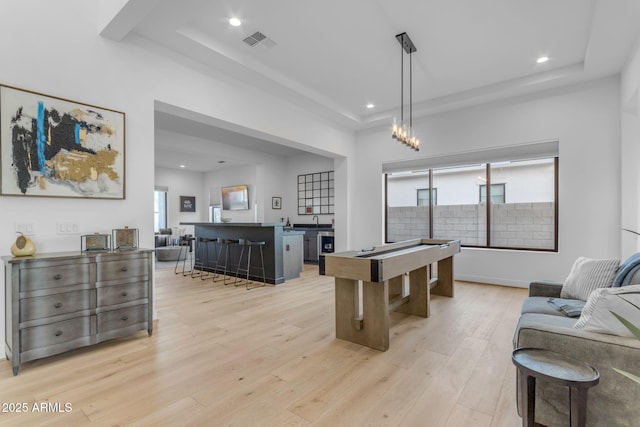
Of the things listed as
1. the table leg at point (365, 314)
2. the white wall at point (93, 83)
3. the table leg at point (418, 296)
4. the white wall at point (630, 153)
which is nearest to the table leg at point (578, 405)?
the table leg at point (365, 314)

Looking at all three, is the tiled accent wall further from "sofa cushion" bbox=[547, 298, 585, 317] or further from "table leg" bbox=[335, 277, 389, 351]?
"table leg" bbox=[335, 277, 389, 351]

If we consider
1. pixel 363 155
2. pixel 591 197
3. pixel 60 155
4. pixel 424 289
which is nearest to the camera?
pixel 60 155

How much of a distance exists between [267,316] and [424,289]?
1945mm

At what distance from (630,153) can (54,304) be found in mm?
6557

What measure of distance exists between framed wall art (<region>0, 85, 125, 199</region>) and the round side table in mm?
3713

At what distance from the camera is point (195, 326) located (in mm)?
3482

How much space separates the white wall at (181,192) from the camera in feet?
35.6

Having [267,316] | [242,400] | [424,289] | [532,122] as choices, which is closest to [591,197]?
[532,122]

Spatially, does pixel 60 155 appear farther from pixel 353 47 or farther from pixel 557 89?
pixel 557 89

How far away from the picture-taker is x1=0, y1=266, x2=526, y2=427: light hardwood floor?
6.34 ft

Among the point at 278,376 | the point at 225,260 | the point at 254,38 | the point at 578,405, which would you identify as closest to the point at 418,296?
the point at 278,376

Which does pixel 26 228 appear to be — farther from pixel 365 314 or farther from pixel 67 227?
pixel 365 314

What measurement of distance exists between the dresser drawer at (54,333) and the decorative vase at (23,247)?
618 millimetres

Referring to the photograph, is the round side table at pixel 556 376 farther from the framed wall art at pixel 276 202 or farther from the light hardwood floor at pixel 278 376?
the framed wall art at pixel 276 202
